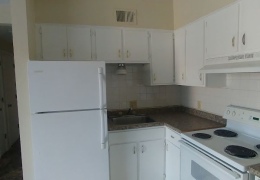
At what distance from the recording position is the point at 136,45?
8.39ft

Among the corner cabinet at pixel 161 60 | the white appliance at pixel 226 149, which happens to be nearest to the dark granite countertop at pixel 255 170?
the white appliance at pixel 226 149

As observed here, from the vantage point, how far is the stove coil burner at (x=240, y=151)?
1.34 m

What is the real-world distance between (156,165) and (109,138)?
719 millimetres

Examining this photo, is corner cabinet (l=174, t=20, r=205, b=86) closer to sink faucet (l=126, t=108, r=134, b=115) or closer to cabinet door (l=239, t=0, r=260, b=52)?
cabinet door (l=239, t=0, r=260, b=52)

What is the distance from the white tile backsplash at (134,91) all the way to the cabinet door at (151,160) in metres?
0.72

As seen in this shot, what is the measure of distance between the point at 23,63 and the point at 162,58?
5.77ft

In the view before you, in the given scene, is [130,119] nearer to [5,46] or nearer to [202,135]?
[202,135]

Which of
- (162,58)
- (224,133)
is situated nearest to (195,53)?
(162,58)

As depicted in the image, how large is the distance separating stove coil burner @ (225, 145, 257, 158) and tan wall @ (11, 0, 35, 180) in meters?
1.94

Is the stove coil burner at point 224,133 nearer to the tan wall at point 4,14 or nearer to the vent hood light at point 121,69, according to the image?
the vent hood light at point 121,69

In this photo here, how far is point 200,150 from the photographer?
5.27 ft

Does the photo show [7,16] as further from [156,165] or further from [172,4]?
[156,165]

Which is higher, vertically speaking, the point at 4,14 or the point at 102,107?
the point at 4,14

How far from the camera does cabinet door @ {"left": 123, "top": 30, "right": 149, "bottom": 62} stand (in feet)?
8.29
